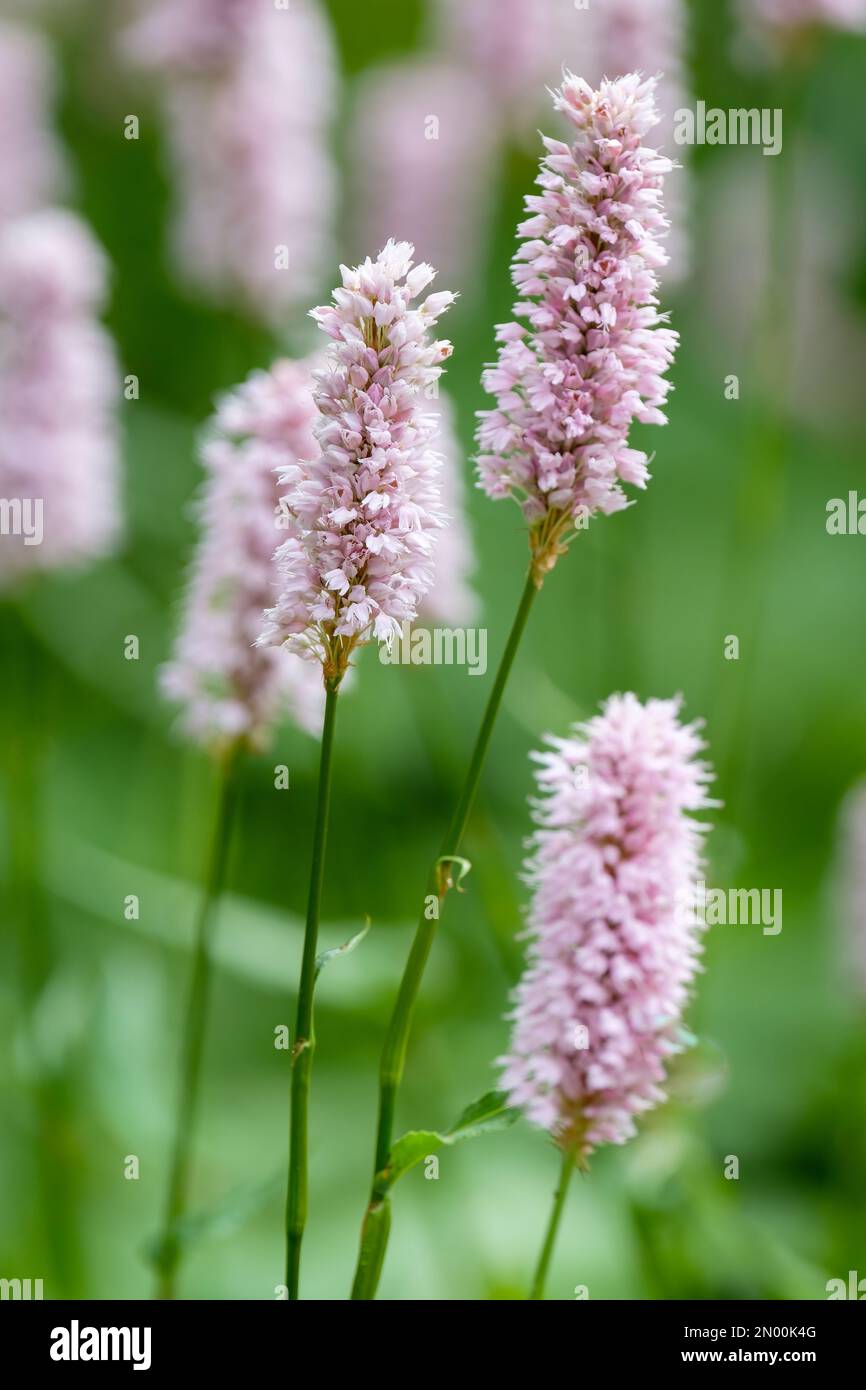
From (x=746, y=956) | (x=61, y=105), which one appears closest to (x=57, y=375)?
(x=746, y=956)

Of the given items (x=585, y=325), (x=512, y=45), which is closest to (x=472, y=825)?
(x=585, y=325)

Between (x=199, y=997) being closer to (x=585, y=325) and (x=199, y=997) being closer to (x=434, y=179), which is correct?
(x=585, y=325)

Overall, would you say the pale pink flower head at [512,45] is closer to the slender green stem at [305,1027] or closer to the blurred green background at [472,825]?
the blurred green background at [472,825]

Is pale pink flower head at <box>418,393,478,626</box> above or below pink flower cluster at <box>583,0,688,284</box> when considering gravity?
below

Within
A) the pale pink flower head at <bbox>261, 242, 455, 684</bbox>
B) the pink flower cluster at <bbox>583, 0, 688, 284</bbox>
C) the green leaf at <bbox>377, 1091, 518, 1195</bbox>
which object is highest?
the pink flower cluster at <bbox>583, 0, 688, 284</bbox>

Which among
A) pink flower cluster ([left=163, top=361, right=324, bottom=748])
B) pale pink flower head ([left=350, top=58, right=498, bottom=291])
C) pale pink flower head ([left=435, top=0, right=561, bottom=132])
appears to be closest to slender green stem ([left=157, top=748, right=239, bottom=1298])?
pink flower cluster ([left=163, top=361, right=324, bottom=748])

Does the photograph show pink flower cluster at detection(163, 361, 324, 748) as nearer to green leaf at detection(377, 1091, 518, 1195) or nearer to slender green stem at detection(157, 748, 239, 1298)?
slender green stem at detection(157, 748, 239, 1298)

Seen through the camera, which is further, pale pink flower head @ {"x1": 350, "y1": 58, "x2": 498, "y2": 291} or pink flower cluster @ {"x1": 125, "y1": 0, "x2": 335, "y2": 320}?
pale pink flower head @ {"x1": 350, "y1": 58, "x2": 498, "y2": 291}

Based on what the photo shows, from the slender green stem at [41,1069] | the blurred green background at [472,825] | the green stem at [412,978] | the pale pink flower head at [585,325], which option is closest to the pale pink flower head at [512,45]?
the blurred green background at [472,825]
